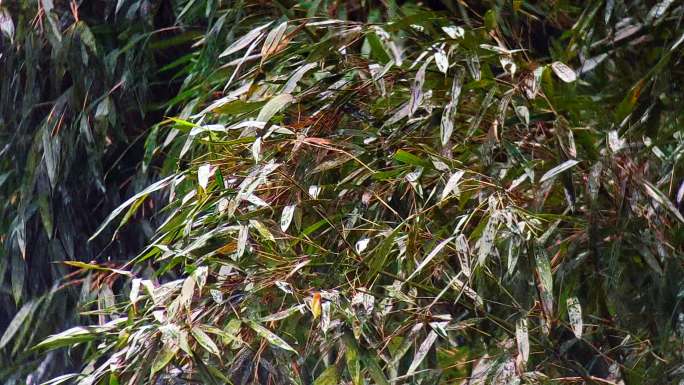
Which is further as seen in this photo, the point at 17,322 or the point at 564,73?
the point at 17,322

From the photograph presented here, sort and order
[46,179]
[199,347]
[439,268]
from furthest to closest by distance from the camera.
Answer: [46,179] → [439,268] → [199,347]

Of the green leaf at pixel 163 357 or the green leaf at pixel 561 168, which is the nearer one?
the green leaf at pixel 163 357

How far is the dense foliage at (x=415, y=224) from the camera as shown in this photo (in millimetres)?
1360

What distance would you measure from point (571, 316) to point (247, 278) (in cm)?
41

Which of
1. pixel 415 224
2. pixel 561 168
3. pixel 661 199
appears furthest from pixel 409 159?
pixel 661 199

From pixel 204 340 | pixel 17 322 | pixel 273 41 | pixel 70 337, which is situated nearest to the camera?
pixel 204 340

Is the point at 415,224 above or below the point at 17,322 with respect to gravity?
above

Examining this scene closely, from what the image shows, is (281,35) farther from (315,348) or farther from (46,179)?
(46,179)

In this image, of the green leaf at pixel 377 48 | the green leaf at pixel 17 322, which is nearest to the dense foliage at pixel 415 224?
the green leaf at pixel 377 48

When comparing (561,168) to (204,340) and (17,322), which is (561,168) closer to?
(204,340)

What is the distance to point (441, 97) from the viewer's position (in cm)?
159

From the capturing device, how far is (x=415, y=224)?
1.44 meters

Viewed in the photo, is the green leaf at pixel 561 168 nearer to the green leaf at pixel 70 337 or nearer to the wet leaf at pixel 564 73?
the wet leaf at pixel 564 73

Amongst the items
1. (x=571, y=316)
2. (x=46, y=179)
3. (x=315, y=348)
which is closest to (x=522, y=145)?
(x=571, y=316)
